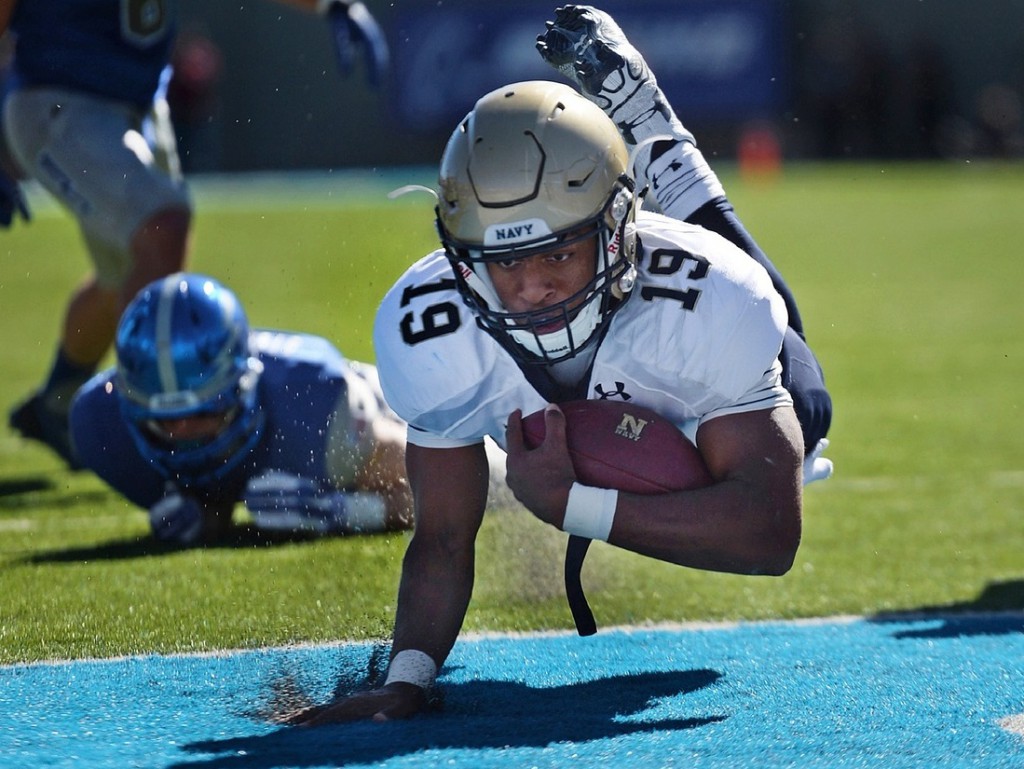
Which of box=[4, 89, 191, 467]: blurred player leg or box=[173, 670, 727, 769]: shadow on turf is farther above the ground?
box=[4, 89, 191, 467]: blurred player leg


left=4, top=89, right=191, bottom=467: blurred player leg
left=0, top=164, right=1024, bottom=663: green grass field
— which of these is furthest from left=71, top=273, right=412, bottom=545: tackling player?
left=4, top=89, right=191, bottom=467: blurred player leg

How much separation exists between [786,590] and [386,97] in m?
21.4

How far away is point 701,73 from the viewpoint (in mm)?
24125

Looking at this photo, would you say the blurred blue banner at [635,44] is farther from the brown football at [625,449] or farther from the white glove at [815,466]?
the brown football at [625,449]

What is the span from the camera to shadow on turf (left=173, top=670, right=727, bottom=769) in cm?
262

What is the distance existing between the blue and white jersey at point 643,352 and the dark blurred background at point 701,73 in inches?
790

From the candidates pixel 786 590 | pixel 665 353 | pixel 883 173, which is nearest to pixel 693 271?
pixel 665 353

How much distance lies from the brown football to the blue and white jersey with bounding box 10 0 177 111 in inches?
122

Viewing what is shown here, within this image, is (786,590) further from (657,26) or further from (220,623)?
(657,26)

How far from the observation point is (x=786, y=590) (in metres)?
4.05

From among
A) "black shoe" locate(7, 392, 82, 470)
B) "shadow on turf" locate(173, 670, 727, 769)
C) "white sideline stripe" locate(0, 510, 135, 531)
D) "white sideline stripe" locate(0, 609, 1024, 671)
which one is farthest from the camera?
"black shoe" locate(7, 392, 82, 470)

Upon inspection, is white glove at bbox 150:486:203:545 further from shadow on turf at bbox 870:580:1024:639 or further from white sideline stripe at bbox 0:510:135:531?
shadow on turf at bbox 870:580:1024:639

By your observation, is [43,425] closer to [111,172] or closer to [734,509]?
[111,172]

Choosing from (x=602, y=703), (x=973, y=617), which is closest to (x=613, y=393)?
(x=602, y=703)
